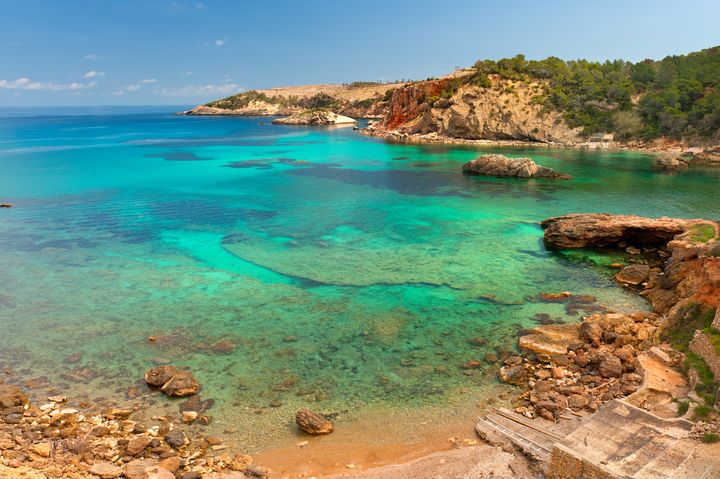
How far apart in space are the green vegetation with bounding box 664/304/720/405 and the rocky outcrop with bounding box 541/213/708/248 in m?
11.5

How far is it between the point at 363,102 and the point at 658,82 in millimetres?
105190

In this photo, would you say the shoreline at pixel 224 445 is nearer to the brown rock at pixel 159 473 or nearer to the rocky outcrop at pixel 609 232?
the brown rock at pixel 159 473

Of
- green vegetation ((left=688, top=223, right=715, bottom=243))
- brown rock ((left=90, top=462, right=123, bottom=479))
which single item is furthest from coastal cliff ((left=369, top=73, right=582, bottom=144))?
brown rock ((left=90, top=462, right=123, bottom=479))

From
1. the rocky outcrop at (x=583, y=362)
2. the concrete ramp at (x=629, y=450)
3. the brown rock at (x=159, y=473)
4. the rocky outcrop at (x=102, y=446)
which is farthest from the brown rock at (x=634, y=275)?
the brown rock at (x=159, y=473)

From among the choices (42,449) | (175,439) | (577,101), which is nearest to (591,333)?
(175,439)

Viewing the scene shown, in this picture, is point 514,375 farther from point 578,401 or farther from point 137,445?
point 137,445

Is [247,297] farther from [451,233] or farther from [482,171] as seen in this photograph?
[482,171]

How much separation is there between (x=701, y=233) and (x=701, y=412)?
630 inches

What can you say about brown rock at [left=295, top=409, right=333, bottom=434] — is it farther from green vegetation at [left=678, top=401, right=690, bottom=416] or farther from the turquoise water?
green vegetation at [left=678, top=401, right=690, bottom=416]

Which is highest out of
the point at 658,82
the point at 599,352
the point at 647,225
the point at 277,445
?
the point at 658,82

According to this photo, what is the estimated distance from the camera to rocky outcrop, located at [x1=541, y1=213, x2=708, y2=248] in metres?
26.3

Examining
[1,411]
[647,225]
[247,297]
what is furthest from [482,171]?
[1,411]

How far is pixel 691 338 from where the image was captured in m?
14.6

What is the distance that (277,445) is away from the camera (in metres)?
11.9
